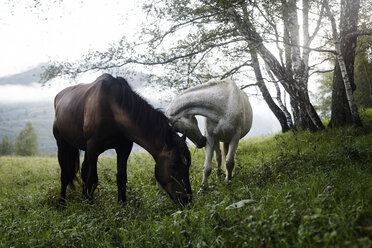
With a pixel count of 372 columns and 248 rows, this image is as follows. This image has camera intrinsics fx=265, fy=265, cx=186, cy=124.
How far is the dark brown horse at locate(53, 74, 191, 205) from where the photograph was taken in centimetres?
432

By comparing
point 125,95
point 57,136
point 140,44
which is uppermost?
point 140,44

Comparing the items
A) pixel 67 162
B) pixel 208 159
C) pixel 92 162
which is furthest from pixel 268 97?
pixel 92 162

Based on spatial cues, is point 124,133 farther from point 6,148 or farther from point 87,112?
point 6,148

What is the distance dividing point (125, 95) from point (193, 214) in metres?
2.72

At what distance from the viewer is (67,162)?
20.6 ft

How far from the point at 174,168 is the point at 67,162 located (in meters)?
3.27

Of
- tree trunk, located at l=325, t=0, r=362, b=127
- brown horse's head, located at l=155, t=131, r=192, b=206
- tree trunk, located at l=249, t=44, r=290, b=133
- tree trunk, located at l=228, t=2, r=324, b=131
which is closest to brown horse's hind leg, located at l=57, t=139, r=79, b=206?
brown horse's head, located at l=155, t=131, r=192, b=206

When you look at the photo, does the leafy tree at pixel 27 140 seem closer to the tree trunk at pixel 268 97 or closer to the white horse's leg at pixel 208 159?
the tree trunk at pixel 268 97

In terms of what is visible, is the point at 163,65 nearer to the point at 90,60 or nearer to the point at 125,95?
the point at 90,60

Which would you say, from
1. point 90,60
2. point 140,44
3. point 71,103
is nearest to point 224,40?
point 140,44

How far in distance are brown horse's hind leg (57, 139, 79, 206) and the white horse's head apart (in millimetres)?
2808

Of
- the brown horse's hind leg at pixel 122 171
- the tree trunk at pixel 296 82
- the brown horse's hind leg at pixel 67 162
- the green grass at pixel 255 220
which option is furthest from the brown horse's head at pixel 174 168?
the tree trunk at pixel 296 82

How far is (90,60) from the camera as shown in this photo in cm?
766

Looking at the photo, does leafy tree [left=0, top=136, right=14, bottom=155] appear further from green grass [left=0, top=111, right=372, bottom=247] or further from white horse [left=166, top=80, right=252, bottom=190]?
green grass [left=0, top=111, right=372, bottom=247]
